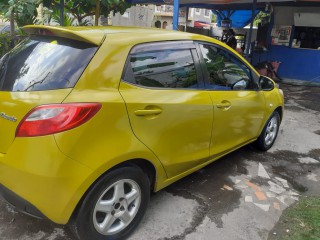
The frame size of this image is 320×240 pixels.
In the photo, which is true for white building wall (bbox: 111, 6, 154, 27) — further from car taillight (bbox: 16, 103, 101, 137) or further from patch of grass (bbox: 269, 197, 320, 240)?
car taillight (bbox: 16, 103, 101, 137)

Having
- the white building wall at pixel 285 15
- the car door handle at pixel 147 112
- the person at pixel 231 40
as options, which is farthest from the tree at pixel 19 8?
the person at pixel 231 40

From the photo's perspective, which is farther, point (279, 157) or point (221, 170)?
point (279, 157)

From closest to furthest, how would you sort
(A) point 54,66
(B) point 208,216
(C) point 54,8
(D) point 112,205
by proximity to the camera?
(A) point 54,66 → (D) point 112,205 → (B) point 208,216 → (C) point 54,8

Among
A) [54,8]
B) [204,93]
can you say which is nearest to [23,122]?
[204,93]

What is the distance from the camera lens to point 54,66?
2.34 meters

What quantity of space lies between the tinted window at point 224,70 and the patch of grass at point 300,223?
139cm

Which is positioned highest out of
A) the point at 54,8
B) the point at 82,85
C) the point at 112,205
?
the point at 54,8

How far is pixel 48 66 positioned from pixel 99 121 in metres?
0.56

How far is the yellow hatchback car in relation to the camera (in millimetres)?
2139

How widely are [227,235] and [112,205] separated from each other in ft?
3.45

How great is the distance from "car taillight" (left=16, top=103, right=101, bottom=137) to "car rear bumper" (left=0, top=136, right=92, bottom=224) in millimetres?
53

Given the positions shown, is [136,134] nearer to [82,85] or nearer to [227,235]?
[82,85]

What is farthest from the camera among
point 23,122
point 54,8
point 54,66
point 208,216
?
point 54,8

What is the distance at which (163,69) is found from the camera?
285 centimetres
